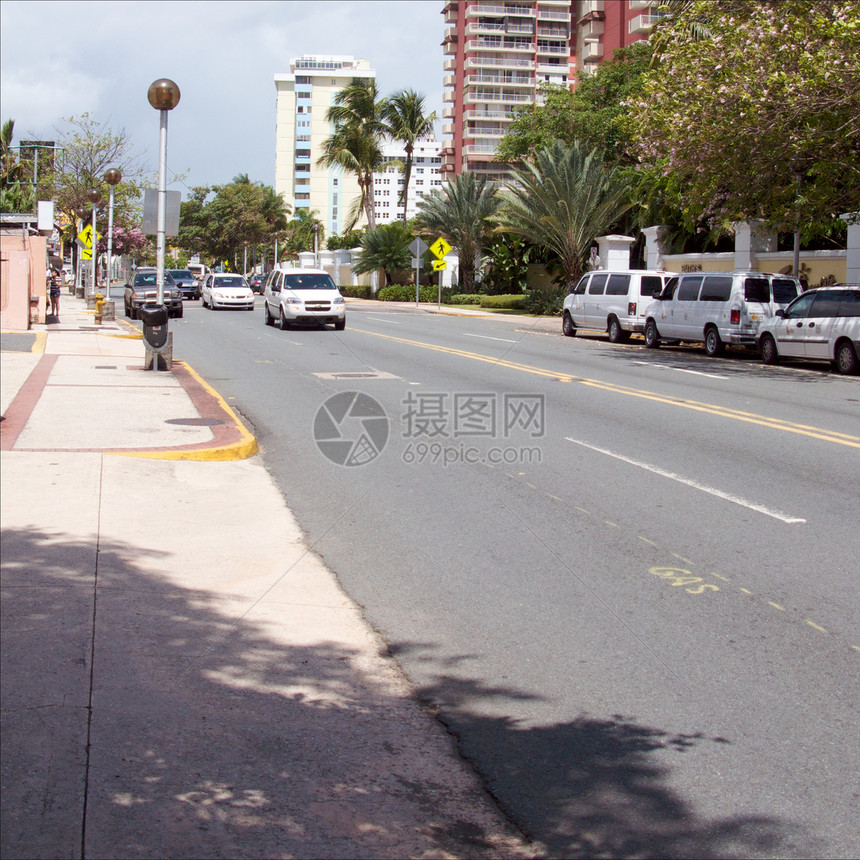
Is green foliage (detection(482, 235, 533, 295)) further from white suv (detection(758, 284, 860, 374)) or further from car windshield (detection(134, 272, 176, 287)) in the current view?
white suv (detection(758, 284, 860, 374))

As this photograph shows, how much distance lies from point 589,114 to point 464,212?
8812 millimetres

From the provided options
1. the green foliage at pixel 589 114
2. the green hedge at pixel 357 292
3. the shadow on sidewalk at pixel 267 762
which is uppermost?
the green foliage at pixel 589 114

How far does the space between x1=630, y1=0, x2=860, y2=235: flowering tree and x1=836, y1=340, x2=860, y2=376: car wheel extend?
3.57 m

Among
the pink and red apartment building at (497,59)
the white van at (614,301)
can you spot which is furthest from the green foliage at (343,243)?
the white van at (614,301)

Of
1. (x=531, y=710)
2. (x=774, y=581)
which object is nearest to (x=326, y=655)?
(x=531, y=710)

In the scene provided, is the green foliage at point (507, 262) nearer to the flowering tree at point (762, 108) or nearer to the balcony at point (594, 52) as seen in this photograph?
the flowering tree at point (762, 108)

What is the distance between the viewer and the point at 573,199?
137 ft

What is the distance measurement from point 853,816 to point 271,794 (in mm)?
2195

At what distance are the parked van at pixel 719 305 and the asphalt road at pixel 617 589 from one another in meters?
8.48

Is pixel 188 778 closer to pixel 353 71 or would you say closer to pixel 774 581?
pixel 774 581

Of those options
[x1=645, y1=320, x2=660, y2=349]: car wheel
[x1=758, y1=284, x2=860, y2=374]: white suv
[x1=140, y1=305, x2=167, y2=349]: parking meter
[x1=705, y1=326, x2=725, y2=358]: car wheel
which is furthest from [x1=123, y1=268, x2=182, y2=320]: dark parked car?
[x1=758, y1=284, x2=860, y2=374]: white suv

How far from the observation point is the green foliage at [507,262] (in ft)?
179

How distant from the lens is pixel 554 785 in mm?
4129

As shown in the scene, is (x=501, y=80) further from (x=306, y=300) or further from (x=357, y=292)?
(x=306, y=300)
